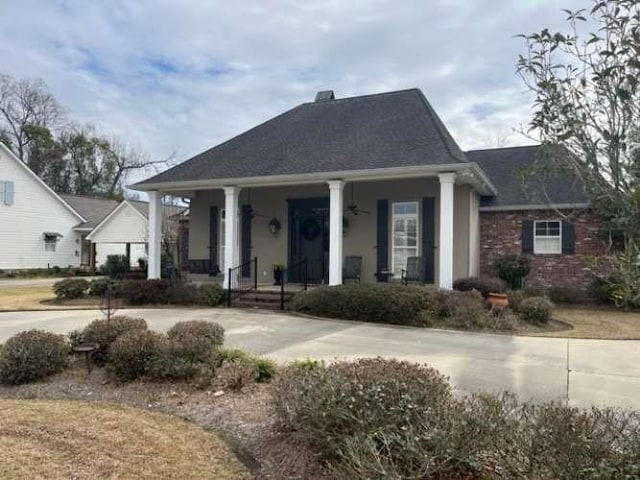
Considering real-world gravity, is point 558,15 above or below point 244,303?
above

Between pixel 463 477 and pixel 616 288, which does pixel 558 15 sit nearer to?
pixel 616 288

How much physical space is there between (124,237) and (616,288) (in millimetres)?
28099

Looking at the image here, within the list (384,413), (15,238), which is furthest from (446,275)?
(15,238)

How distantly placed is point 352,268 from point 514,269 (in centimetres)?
487

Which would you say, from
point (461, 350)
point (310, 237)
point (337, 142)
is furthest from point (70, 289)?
point (461, 350)

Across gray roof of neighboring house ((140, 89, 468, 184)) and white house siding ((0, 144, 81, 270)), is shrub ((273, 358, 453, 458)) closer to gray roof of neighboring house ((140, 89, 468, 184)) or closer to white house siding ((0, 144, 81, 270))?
gray roof of neighboring house ((140, 89, 468, 184))

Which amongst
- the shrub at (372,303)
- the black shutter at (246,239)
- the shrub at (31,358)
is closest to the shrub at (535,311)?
the shrub at (372,303)

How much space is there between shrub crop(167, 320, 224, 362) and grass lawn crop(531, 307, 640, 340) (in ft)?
20.1

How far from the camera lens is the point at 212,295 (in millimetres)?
12789

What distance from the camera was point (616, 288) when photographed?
2984 millimetres

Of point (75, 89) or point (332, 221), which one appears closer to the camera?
point (332, 221)

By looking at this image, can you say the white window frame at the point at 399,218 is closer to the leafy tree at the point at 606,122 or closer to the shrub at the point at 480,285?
the shrub at the point at 480,285

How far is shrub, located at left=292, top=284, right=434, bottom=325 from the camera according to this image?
398 inches

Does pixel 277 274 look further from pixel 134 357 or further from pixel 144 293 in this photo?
pixel 134 357
